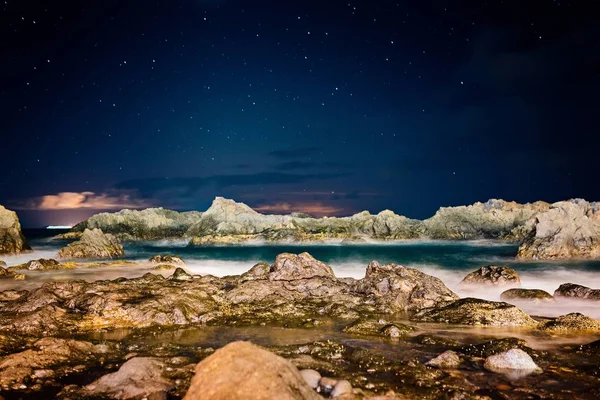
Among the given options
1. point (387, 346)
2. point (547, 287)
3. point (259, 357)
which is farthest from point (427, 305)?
point (547, 287)

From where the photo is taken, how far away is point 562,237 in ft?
151

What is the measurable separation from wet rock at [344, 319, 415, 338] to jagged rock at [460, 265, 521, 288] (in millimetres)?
13552

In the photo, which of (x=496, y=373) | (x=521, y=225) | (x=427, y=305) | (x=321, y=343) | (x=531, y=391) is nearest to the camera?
(x=531, y=391)

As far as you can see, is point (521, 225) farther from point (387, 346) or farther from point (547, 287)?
point (387, 346)

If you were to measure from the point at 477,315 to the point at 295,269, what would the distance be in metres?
9.56

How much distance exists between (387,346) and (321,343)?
1877mm

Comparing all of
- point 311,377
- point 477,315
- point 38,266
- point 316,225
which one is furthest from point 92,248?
point 316,225

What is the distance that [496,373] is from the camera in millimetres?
8555

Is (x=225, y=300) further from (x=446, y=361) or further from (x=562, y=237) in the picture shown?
(x=562, y=237)

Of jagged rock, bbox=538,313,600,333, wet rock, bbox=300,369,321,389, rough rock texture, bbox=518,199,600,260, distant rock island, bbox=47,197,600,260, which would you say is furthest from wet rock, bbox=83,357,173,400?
distant rock island, bbox=47,197,600,260

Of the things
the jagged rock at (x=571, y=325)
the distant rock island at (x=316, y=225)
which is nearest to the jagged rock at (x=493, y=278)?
the jagged rock at (x=571, y=325)

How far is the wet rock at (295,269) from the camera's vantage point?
810 inches

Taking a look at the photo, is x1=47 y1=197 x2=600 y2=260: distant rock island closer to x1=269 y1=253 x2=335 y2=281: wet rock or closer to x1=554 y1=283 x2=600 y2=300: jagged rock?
x1=554 y1=283 x2=600 y2=300: jagged rock

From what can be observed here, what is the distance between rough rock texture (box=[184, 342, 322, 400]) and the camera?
502 cm
